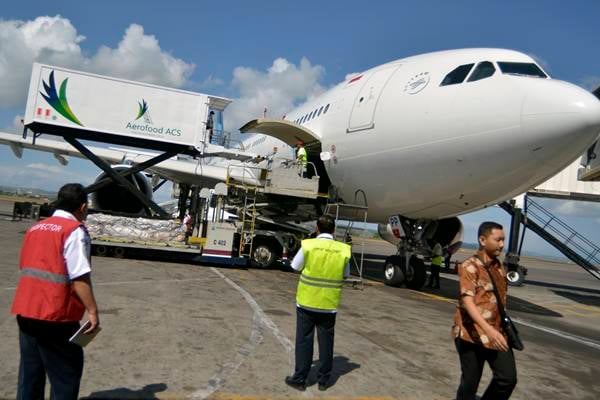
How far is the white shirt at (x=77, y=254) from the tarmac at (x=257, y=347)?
1260mm

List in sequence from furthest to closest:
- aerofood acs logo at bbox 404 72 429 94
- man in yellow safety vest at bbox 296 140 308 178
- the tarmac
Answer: man in yellow safety vest at bbox 296 140 308 178, aerofood acs logo at bbox 404 72 429 94, the tarmac

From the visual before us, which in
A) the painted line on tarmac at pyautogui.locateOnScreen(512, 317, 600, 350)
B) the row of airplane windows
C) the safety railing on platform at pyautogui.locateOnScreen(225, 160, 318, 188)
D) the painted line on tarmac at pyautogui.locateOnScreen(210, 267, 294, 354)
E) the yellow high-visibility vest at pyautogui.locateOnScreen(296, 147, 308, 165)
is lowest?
the painted line on tarmac at pyautogui.locateOnScreen(512, 317, 600, 350)

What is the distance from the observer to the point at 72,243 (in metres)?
2.78

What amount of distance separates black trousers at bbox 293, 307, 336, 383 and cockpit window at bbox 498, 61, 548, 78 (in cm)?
626

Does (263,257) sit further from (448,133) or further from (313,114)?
(448,133)

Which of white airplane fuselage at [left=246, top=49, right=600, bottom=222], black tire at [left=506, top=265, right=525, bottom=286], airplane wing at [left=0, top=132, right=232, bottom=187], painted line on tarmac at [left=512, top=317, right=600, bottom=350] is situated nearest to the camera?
white airplane fuselage at [left=246, top=49, right=600, bottom=222]

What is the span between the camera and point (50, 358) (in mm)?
2777

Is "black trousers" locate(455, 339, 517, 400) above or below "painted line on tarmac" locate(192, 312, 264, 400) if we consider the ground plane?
above

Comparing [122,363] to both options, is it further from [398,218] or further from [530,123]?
[398,218]

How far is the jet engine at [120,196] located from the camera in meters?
18.0

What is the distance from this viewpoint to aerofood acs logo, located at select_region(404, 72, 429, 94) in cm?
938

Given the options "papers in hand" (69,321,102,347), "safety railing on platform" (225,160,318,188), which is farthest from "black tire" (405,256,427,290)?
"papers in hand" (69,321,102,347)

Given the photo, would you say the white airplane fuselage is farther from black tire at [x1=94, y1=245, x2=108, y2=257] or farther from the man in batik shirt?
black tire at [x1=94, y1=245, x2=108, y2=257]

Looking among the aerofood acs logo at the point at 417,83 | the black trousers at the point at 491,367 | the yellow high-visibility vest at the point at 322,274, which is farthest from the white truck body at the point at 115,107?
the black trousers at the point at 491,367
